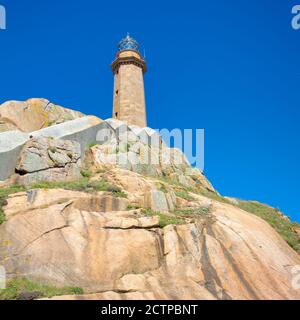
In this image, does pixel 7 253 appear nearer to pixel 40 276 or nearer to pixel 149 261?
pixel 40 276

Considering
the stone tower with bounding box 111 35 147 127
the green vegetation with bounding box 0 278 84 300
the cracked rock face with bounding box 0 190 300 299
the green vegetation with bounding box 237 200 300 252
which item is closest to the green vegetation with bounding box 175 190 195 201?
the cracked rock face with bounding box 0 190 300 299

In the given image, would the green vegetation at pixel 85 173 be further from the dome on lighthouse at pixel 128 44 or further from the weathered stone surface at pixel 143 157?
the dome on lighthouse at pixel 128 44

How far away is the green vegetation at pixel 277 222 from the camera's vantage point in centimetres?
2426

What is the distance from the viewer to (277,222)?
28.7 metres

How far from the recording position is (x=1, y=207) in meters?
18.2

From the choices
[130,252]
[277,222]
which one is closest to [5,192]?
[130,252]

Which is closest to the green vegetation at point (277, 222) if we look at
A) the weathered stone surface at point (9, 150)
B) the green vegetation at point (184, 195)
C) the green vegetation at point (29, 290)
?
the green vegetation at point (184, 195)

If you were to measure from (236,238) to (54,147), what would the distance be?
1428cm

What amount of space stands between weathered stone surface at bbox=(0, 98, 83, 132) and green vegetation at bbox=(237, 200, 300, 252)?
22.6 m

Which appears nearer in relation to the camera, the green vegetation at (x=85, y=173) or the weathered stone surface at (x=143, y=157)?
the green vegetation at (x=85, y=173)

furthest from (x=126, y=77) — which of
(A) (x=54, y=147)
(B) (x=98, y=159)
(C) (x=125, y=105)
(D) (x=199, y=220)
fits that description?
(D) (x=199, y=220)

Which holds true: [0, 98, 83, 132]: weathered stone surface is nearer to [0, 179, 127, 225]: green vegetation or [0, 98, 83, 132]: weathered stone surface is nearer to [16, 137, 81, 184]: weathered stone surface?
[16, 137, 81, 184]: weathered stone surface

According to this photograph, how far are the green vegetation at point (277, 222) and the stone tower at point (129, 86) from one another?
17013 millimetres

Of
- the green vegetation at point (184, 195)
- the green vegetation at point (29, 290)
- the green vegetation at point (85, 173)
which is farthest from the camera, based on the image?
the green vegetation at point (85, 173)
